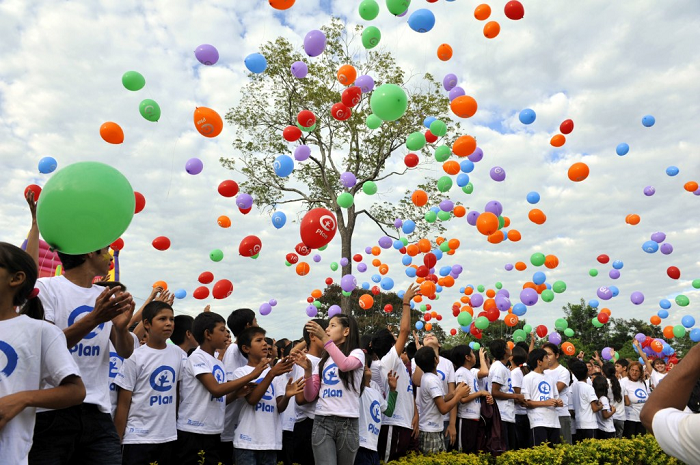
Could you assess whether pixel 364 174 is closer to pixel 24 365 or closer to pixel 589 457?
pixel 589 457

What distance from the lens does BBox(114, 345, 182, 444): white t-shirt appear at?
3465 millimetres

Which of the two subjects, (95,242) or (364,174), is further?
(364,174)

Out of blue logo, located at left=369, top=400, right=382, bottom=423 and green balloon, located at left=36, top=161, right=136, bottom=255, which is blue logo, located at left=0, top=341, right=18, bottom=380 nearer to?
green balloon, located at left=36, top=161, right=136, bottom=255

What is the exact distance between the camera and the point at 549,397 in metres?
6.55

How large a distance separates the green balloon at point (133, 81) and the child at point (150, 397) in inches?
184

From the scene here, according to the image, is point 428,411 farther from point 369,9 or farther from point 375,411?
point 369,9

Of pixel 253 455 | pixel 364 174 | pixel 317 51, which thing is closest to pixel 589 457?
pixel 253 455

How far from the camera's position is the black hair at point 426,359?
207 inches

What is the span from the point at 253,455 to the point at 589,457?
3992 millimetres

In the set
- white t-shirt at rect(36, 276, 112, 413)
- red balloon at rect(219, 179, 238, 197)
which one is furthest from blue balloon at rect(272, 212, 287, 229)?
white t-shirt at rect(36, 276, 112, 413)

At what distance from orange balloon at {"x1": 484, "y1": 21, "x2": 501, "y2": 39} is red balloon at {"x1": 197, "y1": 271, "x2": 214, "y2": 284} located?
5.96 meters

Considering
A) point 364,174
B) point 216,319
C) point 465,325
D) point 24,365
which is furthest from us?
point 364,174

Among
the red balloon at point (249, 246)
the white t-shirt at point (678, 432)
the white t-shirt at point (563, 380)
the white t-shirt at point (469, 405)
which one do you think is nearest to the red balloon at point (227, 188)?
the red balloon at point (249, 246)

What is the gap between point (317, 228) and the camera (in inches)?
243
